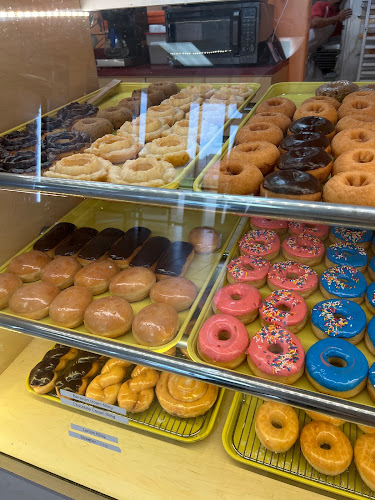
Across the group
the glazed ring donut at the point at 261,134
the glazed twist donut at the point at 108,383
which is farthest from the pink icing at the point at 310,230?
the glazed twist donut at the point at 108,383

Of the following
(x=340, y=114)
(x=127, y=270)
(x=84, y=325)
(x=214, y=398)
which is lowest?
(x=214, y=398)

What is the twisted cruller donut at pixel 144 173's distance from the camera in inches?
48.1

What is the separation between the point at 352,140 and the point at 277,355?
2.41 ft

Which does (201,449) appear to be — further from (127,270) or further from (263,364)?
(127,270)

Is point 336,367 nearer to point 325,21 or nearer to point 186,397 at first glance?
point 186,397

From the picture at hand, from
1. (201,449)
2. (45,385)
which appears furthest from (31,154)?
(201,449)

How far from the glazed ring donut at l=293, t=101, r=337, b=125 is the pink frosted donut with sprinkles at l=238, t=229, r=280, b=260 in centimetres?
47

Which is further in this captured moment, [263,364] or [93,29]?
[93,29]

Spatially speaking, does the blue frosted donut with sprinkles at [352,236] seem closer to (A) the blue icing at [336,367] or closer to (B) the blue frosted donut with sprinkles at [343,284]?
→ (B) the blue frosted donut with sprinkles at [343,284]

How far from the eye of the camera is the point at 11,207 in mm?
1586

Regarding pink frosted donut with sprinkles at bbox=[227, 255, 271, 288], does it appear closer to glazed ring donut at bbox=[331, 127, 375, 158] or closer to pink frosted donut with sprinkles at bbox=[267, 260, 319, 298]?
pink frosted donut with sprinkles at bbox=[267, 260, 319, 298]

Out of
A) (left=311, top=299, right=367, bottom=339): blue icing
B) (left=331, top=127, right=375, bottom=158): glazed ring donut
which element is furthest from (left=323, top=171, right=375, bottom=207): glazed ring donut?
(left=311, top=299, right=367, bottom=339): blue icing

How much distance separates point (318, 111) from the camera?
1.59 m

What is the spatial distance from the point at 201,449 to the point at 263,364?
1.48 feet
